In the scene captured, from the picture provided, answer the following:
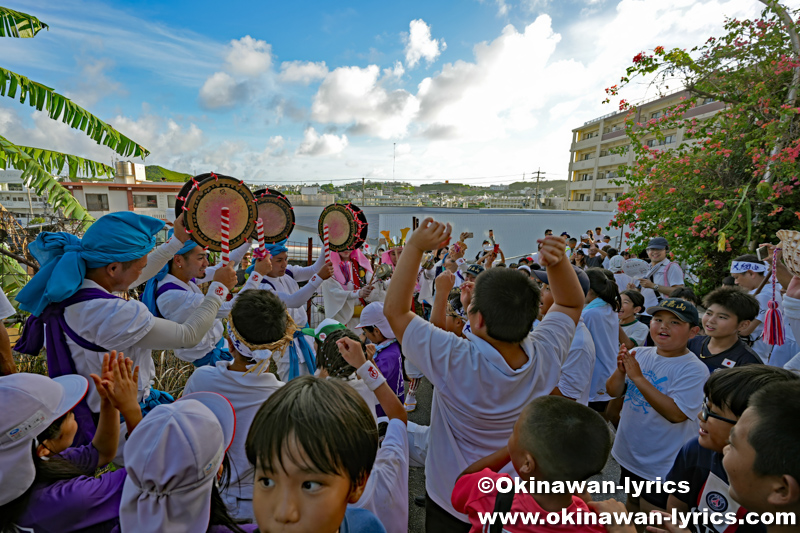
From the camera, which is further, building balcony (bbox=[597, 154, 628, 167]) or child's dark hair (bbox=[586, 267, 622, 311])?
building balcony (bbox=[597, 154, 628, 167])

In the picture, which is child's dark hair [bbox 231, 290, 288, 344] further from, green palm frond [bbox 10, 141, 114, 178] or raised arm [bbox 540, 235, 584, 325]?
green palm frond [bbox 10, 141, 114, 178]

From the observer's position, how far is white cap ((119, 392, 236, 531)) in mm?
1124

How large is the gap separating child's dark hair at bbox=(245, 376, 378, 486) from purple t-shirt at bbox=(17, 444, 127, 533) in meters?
0.68

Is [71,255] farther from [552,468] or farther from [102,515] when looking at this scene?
[552,468]

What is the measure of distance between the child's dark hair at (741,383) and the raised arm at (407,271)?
1.43 meters

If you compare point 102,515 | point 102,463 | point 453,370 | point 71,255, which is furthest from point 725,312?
point 71,255

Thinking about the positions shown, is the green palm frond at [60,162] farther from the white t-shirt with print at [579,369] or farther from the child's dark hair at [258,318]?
the white t-shirt with print at [579,369]

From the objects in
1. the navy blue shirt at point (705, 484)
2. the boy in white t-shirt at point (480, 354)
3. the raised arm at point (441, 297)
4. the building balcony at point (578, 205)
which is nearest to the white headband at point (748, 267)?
the navy blue shirt at point (705, 484)

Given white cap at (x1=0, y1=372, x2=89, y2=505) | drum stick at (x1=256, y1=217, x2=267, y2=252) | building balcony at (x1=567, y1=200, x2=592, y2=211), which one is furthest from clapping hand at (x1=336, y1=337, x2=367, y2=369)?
building balcony at (x1=567, y1=200, x2=592, y2=211)

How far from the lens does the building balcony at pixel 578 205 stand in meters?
40.8

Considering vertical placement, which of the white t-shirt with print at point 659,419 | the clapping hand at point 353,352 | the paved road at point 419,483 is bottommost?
the paved road at point 419,483

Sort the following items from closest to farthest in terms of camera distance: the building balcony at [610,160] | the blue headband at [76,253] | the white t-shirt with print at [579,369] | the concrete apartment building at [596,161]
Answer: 1. the blue headband at [76,253]
2. the white t-shirt with print at [579,369]
3. the building balcony at [610,160]
4. the concrete apartment building at [596,161]

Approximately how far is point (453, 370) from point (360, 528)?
2.48 ft

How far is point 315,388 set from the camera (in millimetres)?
1203
